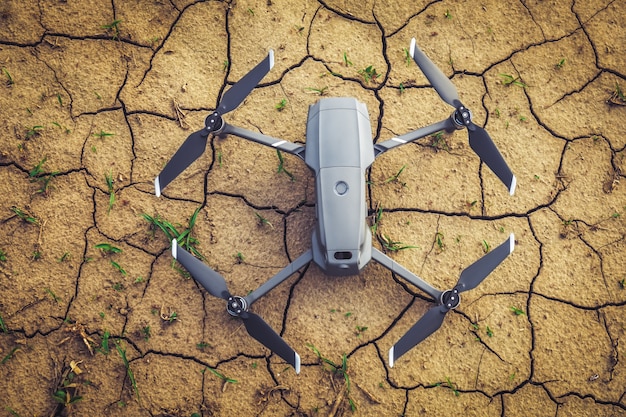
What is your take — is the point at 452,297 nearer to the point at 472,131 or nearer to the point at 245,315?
the point at 472,131

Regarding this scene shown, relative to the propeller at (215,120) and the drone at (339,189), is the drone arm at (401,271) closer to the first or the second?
the drone at (339,189)

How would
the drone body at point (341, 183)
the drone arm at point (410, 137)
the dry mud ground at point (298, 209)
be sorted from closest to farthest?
1. the drone body at point (341, 183)
2. the drone arm at point (410, 137)
3. the dry mud ground at point (298, 209)

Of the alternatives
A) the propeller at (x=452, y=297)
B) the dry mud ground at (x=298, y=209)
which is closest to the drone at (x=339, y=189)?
the propeller at (x=452, y=297)

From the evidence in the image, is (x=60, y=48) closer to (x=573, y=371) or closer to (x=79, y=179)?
(x=79, y=179)

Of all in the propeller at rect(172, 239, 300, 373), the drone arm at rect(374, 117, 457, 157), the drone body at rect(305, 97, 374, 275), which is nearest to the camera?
the drone body at rect(305, 97, 374, 275)

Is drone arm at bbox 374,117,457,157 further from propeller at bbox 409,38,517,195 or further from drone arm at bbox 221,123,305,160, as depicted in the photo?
drone arm at bbox 221,123,305,160

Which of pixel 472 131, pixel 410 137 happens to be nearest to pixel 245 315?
pixel 410 137

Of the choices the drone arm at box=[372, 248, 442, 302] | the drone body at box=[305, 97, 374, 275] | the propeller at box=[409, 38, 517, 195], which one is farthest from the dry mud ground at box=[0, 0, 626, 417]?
the drone body at box=[305, 97, 374, 275]
